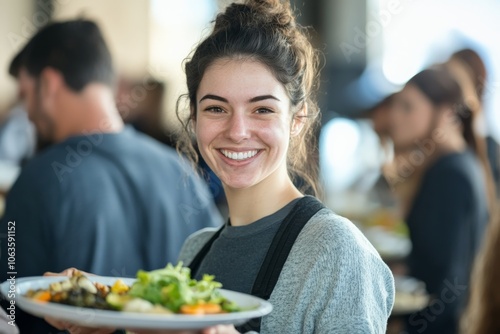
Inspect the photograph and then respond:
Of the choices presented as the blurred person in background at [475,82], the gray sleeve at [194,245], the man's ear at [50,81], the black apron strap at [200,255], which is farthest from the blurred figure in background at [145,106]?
the black apron strap at [200,255]

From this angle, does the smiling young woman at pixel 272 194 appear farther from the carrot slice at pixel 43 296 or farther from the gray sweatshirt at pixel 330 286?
the carrot slice at pixel 43 296

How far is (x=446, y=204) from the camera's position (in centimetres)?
319

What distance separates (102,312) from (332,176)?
18.8 feet

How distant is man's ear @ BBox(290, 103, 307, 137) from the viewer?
1.67m

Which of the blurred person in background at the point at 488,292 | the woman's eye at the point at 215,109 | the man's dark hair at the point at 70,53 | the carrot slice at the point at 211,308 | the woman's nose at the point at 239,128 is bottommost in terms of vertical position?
the carrot slice at the point at 211,308

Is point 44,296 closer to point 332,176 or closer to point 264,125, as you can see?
point 264,125

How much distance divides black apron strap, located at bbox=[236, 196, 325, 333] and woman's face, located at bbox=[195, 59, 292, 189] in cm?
11

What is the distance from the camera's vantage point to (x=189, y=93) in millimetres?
1752

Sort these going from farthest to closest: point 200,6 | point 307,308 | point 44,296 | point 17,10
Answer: point 200,6, point 17,10, point 307,308, point 44,296

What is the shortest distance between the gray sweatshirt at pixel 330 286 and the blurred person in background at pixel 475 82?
2.15 meters

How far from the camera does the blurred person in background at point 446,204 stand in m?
3.17

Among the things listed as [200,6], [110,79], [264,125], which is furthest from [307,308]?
[200,6]

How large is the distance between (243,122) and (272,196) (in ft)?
0.58

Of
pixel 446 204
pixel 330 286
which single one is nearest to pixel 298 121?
pixel 330 286
